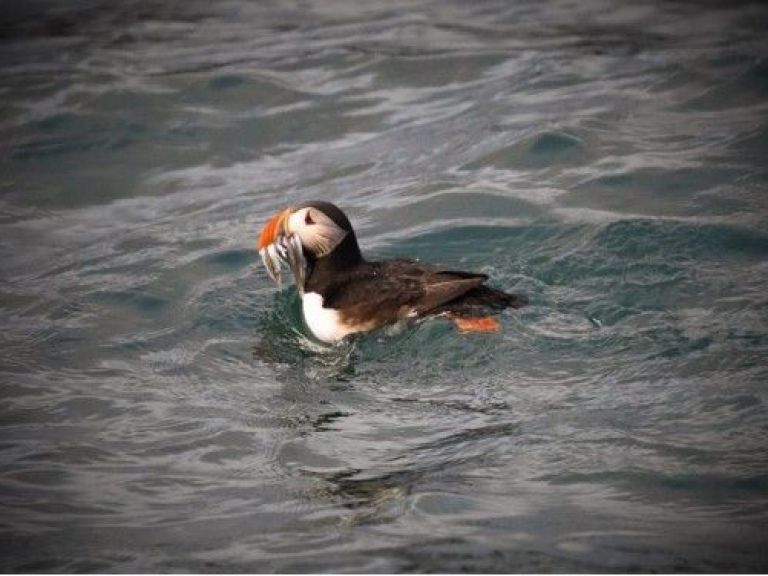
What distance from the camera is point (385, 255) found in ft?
26.9

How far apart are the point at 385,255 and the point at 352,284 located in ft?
4.50

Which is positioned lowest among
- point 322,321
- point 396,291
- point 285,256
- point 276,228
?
point 322,321

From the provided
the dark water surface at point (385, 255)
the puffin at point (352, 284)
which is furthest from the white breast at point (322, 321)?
the dark water surface at point (385, 255)

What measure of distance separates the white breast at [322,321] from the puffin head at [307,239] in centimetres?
20

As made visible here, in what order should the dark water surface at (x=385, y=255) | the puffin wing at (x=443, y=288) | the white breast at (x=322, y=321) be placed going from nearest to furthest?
1. the dark water surface at (x=385, y=255)
2. the puffin wing at (x=443, y=288)
3. the white breast at (x=322, y=321)

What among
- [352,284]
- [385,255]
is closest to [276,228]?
[352,284]

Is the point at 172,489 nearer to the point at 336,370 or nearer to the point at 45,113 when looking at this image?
the point at 336,370

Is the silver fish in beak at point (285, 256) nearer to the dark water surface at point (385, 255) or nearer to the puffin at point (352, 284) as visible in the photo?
the puffin at point (352, 284)

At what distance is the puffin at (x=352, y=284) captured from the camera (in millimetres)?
6605

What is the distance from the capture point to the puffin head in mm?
6879

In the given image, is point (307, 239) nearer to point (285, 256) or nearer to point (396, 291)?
point (285, 256)

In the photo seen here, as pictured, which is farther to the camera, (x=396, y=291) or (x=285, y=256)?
(x=285, y=256)

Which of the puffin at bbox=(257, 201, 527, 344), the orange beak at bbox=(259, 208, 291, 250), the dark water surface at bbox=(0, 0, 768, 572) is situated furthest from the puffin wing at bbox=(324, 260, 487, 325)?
the orange beak at bbox=(259, 208, 291, 250)

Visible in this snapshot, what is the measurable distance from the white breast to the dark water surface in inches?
5.8
